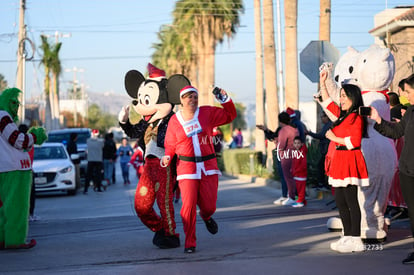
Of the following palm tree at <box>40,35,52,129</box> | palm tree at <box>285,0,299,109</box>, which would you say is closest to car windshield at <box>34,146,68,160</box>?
palm tree at <box>285,0,299,109</box>

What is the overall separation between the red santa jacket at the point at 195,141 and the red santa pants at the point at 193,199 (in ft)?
0.29

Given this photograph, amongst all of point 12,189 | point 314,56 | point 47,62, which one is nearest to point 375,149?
point 12,189

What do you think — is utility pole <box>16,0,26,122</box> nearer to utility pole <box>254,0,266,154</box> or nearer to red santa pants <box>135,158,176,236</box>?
utility pole <box>254,0,266,154</box>

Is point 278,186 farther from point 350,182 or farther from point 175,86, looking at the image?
point 350,182

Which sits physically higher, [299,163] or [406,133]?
[406,133]

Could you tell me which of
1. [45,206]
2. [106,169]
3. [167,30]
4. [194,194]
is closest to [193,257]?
[194,194]

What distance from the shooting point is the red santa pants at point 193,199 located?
29.2 feet

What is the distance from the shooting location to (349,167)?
27.6ft

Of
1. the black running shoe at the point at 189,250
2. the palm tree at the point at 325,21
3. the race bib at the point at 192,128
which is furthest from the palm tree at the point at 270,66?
the black running shoe at the point at 189,250

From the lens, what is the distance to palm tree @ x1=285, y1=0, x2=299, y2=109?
75.5ft

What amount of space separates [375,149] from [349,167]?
2.62ft

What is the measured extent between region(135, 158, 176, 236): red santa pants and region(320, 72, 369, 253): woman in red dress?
2.15 m

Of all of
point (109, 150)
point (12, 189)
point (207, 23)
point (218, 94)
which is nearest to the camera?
point (218, 94)

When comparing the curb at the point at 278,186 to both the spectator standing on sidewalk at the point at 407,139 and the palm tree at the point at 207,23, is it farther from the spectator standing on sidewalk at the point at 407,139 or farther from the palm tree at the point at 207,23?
the palm tree at the point at 207,23
